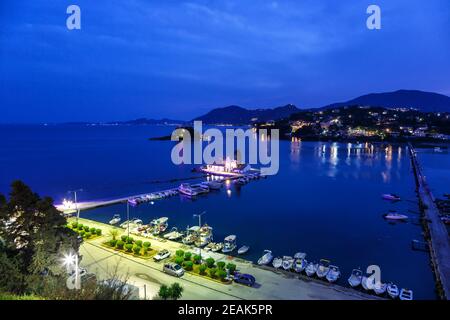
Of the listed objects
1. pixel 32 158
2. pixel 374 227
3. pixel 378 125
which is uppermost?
pixel 378 125

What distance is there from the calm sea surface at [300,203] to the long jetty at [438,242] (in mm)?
927

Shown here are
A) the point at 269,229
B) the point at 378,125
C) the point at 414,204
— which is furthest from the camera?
the point at 378,125

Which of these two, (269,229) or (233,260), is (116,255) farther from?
(269,229)

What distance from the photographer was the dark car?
15.1m

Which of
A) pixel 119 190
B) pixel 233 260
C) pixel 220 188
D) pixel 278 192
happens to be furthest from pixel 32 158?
pixel 233 260

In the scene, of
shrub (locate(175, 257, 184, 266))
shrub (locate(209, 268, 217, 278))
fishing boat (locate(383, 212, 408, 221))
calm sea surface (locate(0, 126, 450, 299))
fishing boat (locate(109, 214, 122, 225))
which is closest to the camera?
shrub (locate(209, 268, 217, 278))

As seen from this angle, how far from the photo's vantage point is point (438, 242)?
2338 cm

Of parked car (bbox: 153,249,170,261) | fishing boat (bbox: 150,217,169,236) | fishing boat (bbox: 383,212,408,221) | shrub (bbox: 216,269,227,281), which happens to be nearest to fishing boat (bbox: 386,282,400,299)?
shrub (bbox: 216,269,227,281)

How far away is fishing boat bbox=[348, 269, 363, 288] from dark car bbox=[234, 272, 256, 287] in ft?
20.9

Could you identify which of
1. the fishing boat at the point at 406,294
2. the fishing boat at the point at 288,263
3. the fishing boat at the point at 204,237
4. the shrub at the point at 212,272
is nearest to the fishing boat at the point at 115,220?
the fishing boat at the point at 204,237

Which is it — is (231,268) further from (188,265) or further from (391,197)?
(391,197)

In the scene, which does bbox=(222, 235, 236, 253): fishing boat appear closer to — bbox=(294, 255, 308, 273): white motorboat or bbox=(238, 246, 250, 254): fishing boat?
bbox=(238, 246, 250, 254): fishing boat
